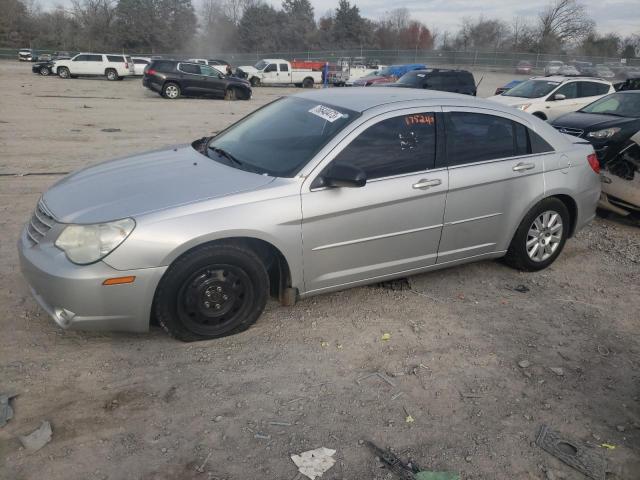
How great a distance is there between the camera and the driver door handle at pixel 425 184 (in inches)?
159

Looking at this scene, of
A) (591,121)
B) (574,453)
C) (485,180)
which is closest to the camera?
(574,453)

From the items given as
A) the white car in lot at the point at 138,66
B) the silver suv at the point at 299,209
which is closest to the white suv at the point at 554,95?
the silver suv at the point at 299,209

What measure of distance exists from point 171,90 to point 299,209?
21.1 m

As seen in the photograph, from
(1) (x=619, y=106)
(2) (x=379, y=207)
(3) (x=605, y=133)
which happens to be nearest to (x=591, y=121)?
(3) (x=605, y=133)

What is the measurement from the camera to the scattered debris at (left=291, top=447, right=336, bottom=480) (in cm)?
257

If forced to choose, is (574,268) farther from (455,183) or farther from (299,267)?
(299,267)

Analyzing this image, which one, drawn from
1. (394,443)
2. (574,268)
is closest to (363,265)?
(394,443)

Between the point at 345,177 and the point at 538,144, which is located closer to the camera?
the point at 345,177

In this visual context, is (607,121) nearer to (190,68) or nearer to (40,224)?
(40,224)

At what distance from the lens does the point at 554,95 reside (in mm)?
13484

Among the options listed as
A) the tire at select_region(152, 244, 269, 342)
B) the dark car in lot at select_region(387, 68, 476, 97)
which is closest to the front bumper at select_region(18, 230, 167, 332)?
the tire at select_region(152, 244, 269, 342)

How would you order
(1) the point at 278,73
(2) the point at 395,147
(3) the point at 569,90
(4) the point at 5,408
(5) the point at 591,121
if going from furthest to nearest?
(1) the point at 278,73 → (3) the point at 569,90 → (5) the point at 591,121 → (2) the point at 395,147 → (4) the point at 5,408

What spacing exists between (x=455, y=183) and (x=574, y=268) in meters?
1.94

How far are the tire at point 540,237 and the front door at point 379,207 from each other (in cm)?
102
